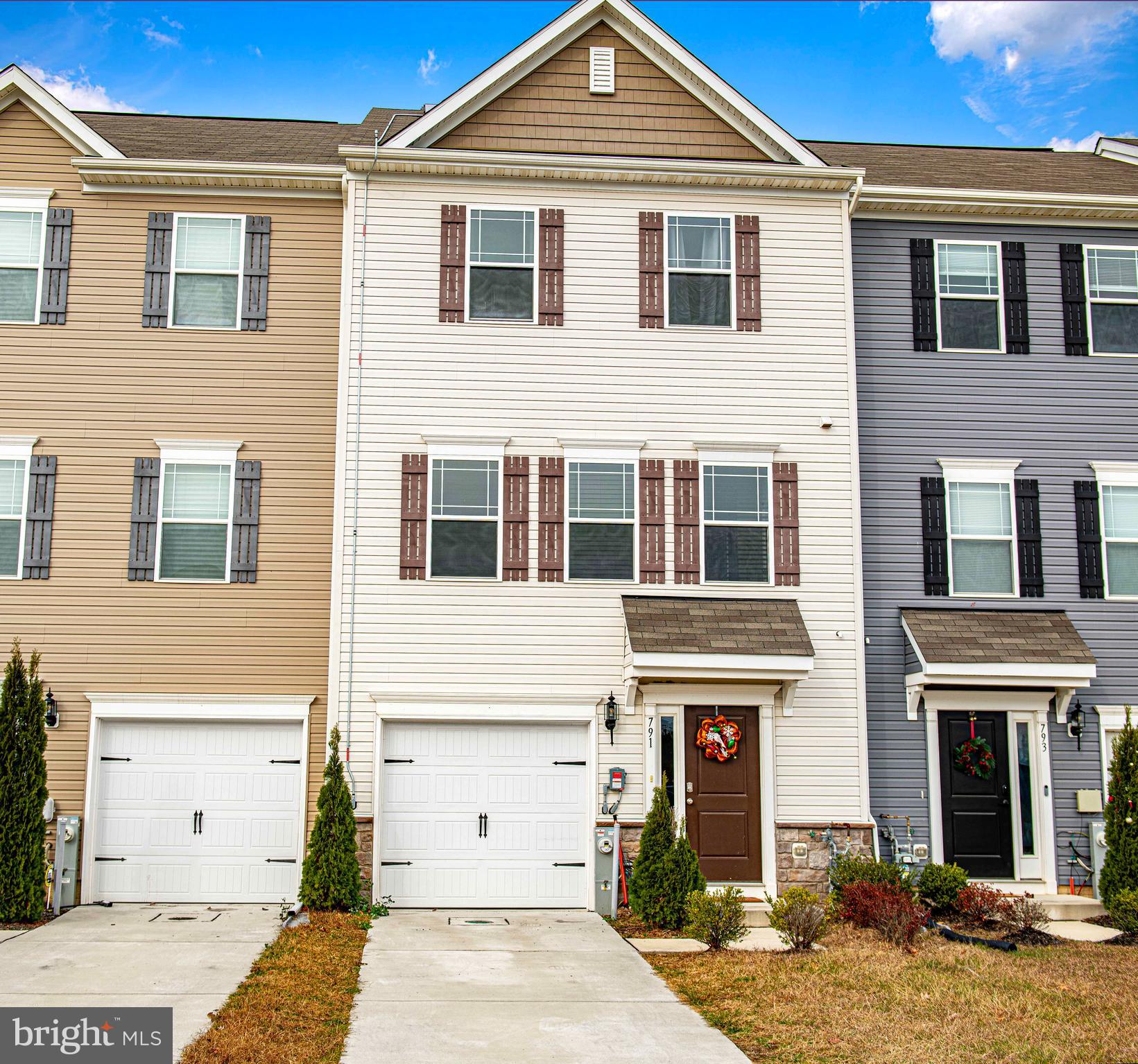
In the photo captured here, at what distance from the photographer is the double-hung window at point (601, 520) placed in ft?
43.7

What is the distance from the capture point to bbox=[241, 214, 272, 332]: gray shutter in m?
13.7

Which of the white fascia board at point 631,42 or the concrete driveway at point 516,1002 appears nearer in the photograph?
the concrete driveway at point 516,1002

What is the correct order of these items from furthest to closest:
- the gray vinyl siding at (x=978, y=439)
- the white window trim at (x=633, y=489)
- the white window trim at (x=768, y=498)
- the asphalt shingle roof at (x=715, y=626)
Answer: the gray vinyl siding at (x=978, y=439) < the white window trim at (x=768, y=498) < the white window trim at (x=633, y=489) < the asphalt shingle roof at (x=715, y=626)

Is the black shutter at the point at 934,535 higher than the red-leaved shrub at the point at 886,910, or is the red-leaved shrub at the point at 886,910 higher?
the black shutter at the point at 934,535

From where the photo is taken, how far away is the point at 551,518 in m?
13.3

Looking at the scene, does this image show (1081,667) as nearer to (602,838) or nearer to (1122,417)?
(1122,417)

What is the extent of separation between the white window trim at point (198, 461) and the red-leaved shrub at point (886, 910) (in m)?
7.81

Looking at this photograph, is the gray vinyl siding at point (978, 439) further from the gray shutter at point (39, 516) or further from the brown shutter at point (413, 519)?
the gray shutter at point (39, 516)

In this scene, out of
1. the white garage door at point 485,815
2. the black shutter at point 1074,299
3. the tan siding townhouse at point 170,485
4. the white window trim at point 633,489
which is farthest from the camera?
the black shutter at point 1074,299

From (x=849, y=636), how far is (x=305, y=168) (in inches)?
339

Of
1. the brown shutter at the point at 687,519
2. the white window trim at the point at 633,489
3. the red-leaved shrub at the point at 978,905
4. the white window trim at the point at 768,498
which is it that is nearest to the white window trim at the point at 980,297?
the white window trim at the point at 768,498

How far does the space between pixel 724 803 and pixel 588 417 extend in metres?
4.80

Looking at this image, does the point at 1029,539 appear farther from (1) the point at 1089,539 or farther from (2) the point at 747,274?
(2) the point at 747,274

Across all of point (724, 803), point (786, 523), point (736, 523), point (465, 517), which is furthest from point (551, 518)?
point (724, 803)
